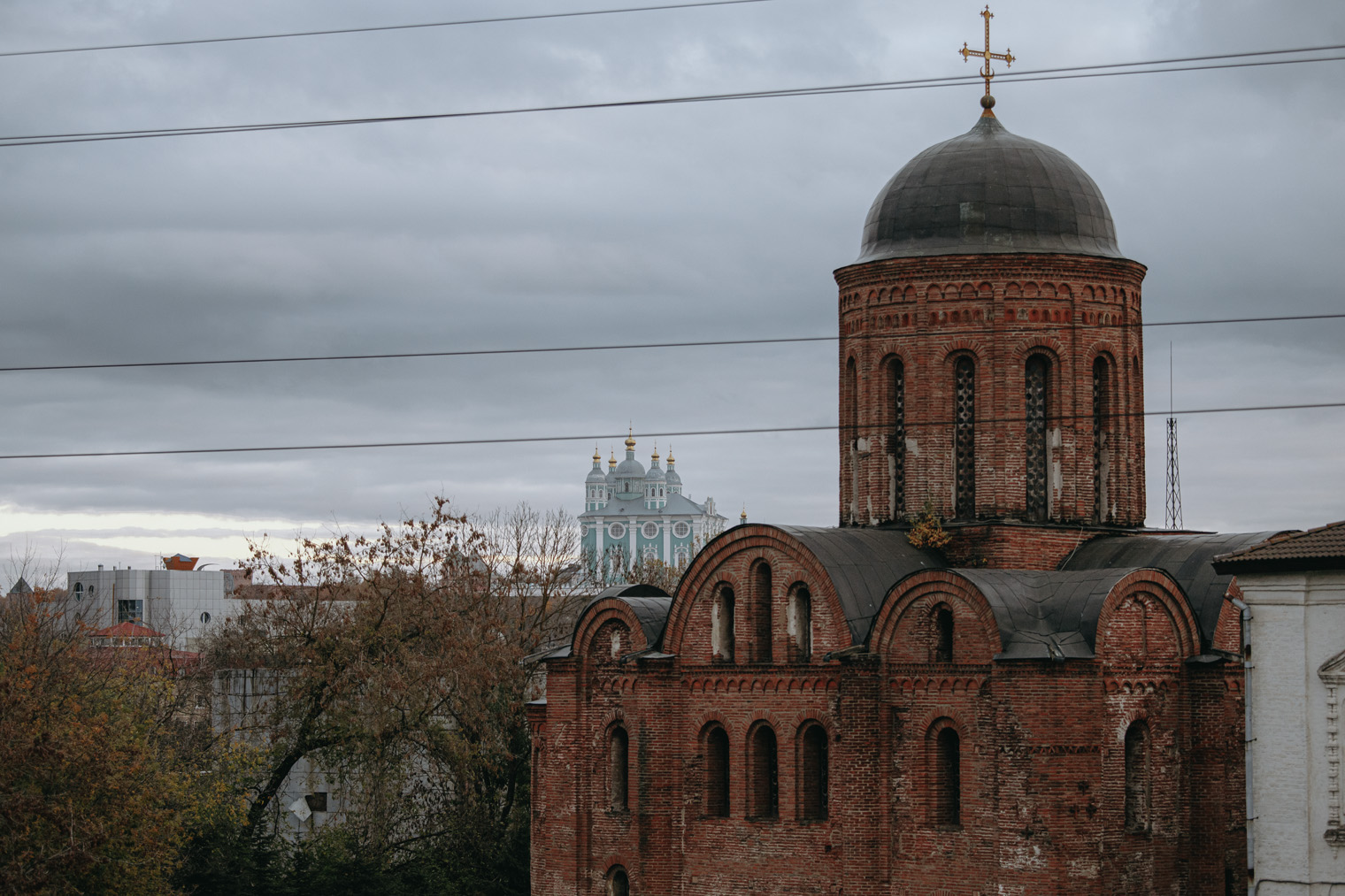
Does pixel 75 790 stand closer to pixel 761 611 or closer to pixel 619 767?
pixel 619 767

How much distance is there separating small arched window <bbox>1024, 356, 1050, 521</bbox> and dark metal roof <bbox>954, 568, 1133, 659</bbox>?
8.72 ft

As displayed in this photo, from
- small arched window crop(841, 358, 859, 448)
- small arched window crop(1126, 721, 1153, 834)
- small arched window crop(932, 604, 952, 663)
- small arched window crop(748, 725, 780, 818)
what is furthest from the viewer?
small arched window crop(841, 358, 859, 448)

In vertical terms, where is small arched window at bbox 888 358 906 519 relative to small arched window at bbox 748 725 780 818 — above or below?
above

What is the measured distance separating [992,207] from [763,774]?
10166 millimetres

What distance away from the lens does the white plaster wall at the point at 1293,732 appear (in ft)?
74.9

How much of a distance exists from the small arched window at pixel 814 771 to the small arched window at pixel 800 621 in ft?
3.91

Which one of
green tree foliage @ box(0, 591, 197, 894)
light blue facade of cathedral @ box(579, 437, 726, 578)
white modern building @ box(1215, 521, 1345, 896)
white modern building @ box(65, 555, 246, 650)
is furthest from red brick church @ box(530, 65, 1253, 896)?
light blue facade of cathedral @ box(579, 437, 726, 578)

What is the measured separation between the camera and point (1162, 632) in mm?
26219

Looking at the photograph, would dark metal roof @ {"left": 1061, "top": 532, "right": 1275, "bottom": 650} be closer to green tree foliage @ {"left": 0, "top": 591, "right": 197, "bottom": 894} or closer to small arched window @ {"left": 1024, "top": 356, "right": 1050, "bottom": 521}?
small arched window @ {"left": 1024, "top": 356, "right": 1050, "bottom": 521}

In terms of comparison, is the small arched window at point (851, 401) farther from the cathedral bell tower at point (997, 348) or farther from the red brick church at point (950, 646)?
the cathedral bell tower at point (997, 348)

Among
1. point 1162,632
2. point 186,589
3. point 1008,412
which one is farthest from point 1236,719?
point 186,589

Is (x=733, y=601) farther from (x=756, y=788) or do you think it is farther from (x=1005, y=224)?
(x=1005, y=224)

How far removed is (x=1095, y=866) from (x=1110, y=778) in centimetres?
129

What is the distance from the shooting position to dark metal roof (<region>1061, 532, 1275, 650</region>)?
88.1ft
